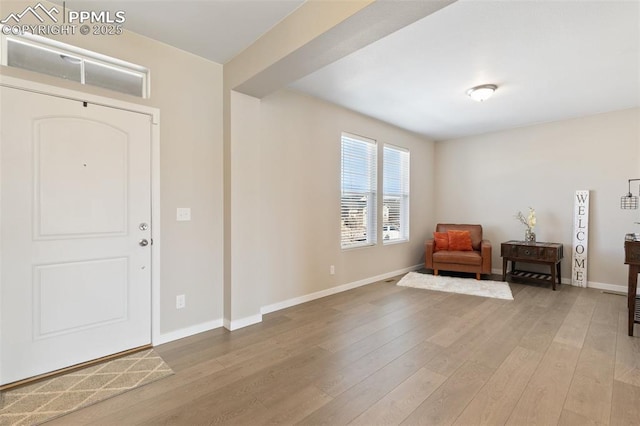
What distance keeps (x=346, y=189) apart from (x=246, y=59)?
2.25m

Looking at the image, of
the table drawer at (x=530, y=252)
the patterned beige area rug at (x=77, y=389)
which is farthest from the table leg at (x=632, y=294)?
the patterned beige area rug at (x=77, y=389)

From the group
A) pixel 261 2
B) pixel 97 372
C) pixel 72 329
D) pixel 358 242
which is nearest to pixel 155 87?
pixel 261 2

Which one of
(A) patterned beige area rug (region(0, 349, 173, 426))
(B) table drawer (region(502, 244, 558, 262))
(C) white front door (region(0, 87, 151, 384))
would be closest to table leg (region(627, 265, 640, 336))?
(B) table drawer (region(502, 244, 558, 262))

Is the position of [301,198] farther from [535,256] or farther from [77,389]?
[535,256]

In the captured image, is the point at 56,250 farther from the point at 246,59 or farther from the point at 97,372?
the point at 246,59

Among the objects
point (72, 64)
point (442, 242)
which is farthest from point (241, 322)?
point (442, 242)

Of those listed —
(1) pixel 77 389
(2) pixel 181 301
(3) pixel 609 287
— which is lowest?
(1) pixel 77 389

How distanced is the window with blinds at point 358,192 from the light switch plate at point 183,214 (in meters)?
2.18

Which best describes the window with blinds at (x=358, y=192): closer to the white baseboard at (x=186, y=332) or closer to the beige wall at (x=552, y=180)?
the white baseboard at (x=186, y=332)

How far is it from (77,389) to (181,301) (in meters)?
0.94

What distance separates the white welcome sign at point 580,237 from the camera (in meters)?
4.50

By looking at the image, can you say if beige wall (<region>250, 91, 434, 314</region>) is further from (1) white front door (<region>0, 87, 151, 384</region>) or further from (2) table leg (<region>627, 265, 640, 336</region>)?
(2) table leg (<region>627, 265, 640, 336</region>)

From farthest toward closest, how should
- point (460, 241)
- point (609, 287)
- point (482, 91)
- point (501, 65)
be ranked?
point (460, 241) → point (609, 287) → point (482, 91) → point (501, 65)

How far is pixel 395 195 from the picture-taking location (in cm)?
534
